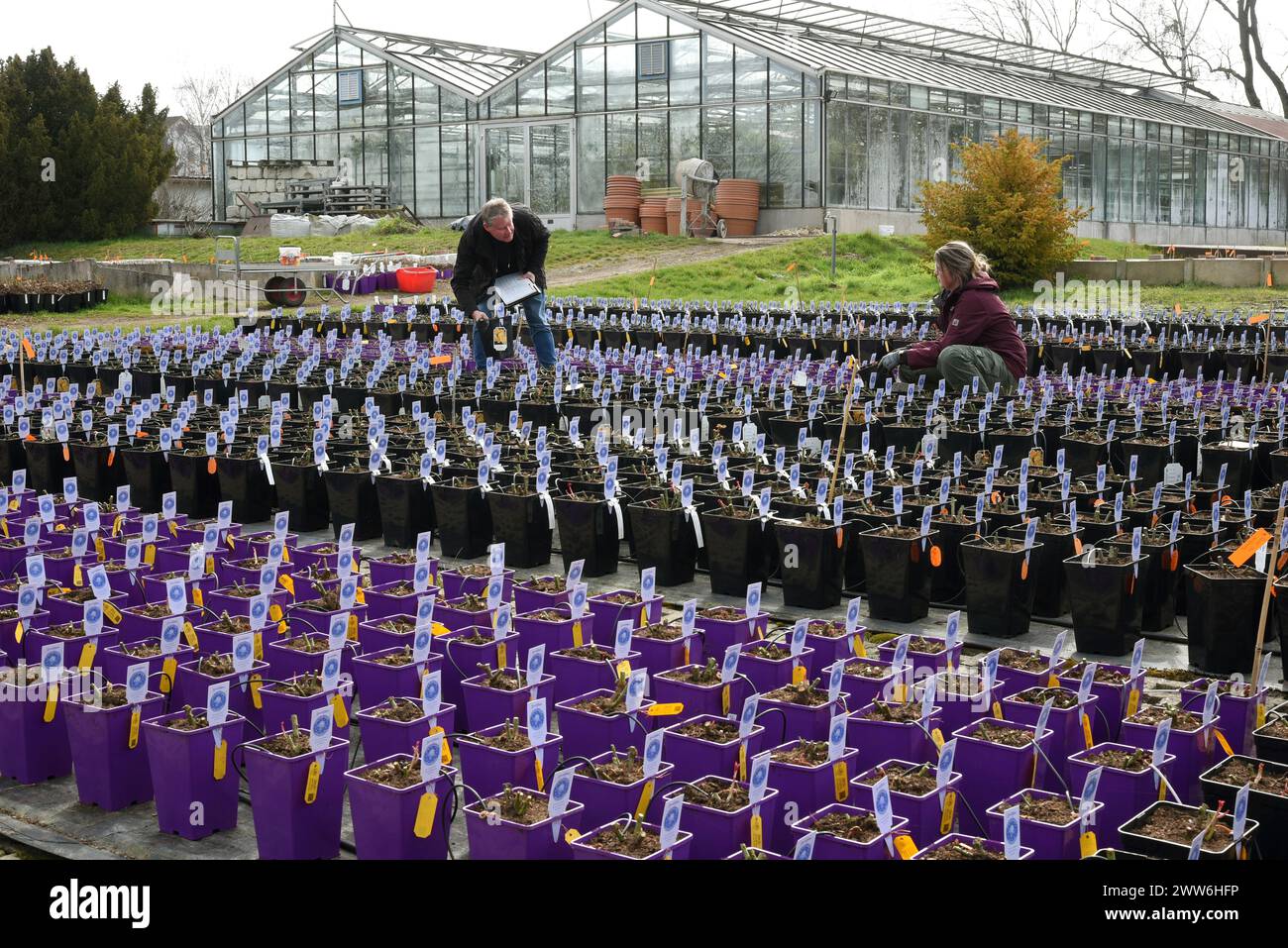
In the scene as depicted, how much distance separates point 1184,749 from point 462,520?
432 centimetres

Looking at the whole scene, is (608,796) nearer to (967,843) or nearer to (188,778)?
(967,843)

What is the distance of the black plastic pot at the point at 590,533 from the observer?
23.3ft

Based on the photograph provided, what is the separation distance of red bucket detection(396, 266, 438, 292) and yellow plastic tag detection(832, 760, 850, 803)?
1903cm

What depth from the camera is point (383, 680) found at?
467 cm

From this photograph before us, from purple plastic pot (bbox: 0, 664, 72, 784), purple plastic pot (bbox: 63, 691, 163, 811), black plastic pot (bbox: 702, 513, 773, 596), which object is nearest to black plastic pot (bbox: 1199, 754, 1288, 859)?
purple plastic pot (bbox: 63, 691, 163, 811)

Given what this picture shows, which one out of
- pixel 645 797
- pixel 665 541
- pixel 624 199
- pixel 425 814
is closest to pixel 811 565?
pixel 665 541

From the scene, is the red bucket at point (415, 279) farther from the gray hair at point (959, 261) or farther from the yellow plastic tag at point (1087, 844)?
the yellow plastic tag at point (1087, 844)

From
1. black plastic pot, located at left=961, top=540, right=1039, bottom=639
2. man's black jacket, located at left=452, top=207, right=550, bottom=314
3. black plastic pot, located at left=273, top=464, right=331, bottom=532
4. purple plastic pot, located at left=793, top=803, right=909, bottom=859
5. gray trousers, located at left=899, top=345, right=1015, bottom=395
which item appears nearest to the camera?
purple plastic pot, located at left=793, top=803, right=909, bottom=859

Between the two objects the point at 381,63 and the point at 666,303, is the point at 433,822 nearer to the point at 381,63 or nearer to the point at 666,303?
the point at 666,303

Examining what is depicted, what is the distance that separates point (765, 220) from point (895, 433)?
62.0 feet

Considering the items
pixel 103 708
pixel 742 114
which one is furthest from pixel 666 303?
pixel 103 708

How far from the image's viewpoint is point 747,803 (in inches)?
142

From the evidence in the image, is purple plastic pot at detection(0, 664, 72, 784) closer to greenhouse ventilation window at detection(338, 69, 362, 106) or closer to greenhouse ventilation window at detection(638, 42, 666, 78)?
greenhouse ventilation window at detection(638, 42, 666, 78)

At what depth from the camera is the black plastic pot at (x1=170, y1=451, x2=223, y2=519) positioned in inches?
332
